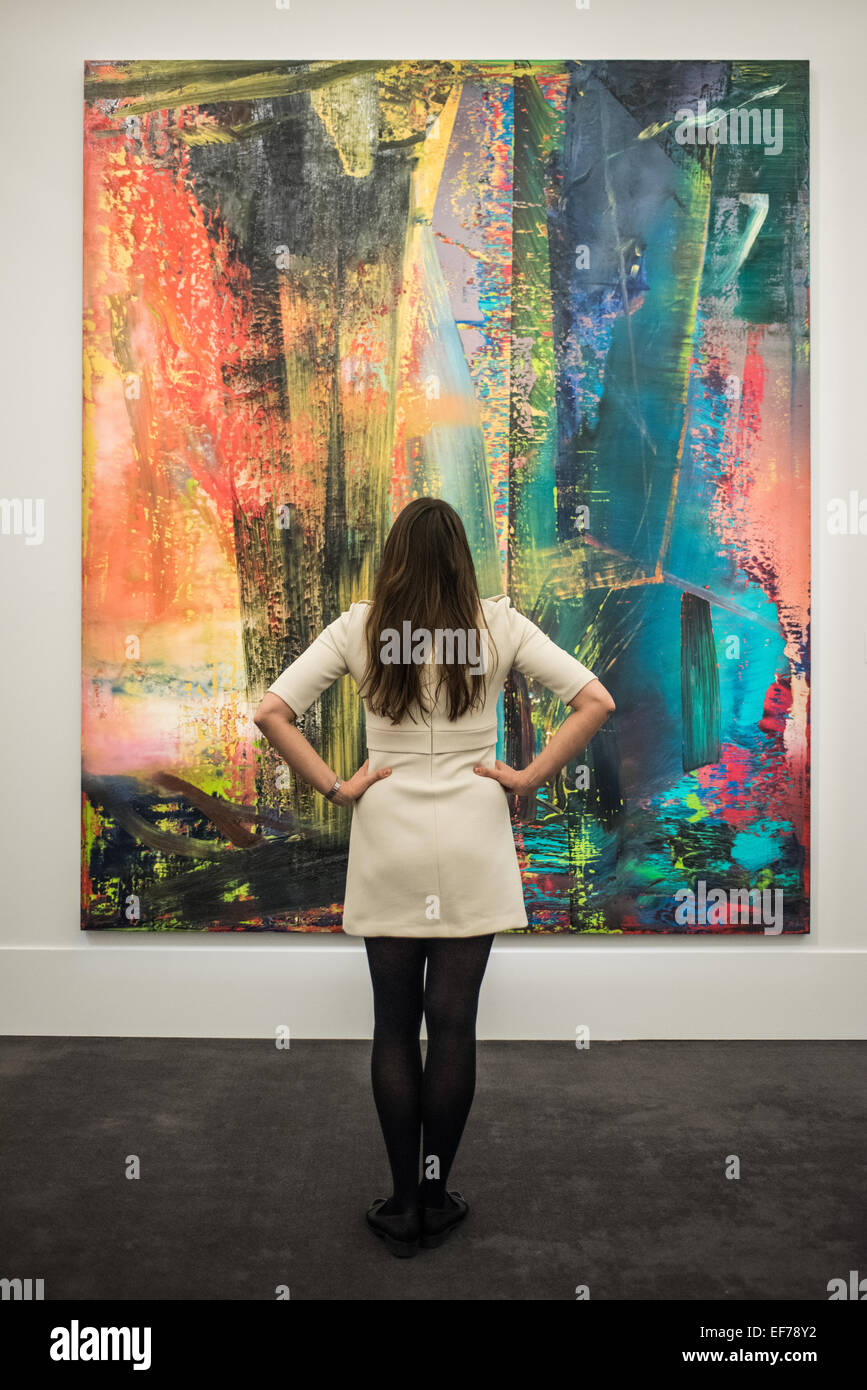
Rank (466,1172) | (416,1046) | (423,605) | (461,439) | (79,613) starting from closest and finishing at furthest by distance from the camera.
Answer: (423,605) < (416,1046) < (466,1172) < (461,439) < (79,613)

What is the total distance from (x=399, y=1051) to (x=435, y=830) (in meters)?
0.49

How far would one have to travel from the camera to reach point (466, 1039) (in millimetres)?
2176

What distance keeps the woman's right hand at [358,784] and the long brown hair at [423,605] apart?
117 mm

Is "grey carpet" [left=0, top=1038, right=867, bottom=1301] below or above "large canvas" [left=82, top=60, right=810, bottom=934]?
below

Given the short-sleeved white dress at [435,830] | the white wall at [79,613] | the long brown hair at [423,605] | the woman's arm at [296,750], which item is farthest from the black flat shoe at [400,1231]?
the white wall at [79,613]

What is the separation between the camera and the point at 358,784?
2191mm

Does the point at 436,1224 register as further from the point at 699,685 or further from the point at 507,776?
the point at 699,685

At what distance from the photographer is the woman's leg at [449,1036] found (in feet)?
7.07

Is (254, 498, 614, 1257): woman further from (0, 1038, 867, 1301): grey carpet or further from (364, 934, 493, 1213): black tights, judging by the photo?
(0, 1038, 867, 1301): grey carpet

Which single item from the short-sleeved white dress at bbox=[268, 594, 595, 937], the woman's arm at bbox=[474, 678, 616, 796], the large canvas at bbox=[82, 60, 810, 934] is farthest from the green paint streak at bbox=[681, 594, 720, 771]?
the short-sleeved white dress at bbox=[268, 594, 595, 937]

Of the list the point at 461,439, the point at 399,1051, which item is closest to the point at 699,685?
the point at 461,439

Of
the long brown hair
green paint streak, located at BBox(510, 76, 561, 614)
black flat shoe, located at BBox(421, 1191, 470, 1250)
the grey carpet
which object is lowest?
the grey carpet

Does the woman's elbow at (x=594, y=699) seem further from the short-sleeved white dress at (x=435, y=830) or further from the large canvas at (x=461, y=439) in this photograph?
the large canvas at (x=461, y=439)

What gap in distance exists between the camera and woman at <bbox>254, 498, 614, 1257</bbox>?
2.12 m
